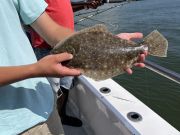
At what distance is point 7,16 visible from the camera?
4.86 ft

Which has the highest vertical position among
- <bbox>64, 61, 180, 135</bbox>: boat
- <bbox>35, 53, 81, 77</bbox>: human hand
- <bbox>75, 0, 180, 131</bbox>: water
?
<bbox>35, 53, 81, 77</bbox>: human hand

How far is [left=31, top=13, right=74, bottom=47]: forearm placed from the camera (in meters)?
1.66

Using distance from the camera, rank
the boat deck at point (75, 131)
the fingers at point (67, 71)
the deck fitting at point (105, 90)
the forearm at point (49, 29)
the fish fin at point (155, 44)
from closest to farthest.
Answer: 1. the fingers at point (67, 71)
2. the forearm at point (49, 29)
3. the fish fin at point (155, 44)
4. the deck fitting at point (105, 90)
5. the boat deck at point (75, 131)

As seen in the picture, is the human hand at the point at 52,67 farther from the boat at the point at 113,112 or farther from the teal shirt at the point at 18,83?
the boat at the point at 113,112

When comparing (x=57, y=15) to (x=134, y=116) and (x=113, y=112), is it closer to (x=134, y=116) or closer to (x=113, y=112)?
(x=113, y=112)

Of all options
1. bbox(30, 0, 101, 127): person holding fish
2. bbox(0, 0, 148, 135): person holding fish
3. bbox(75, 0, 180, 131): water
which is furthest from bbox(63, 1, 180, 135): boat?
bbox(75, 0, 180, 131): water

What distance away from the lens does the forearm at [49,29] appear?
1.66m

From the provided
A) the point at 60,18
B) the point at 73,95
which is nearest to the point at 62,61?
the point at 60,18

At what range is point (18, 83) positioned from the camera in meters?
1.53

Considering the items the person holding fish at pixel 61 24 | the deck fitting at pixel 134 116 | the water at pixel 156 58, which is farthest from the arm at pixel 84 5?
the deck fitting at pixel 134 116

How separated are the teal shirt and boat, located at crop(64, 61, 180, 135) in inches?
34.4

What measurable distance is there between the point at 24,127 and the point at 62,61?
36 cm

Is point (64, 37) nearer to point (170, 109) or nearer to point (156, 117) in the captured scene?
point (156, 117)

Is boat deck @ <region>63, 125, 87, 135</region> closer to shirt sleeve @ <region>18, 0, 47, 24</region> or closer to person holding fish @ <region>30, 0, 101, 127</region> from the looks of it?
person holding fish @ <region>30, 0, 101, 127</region>
